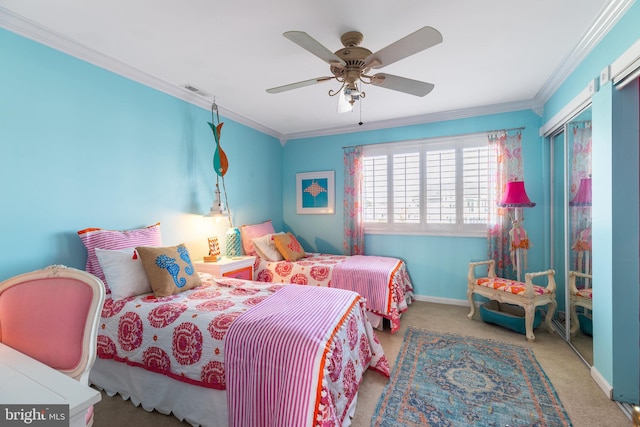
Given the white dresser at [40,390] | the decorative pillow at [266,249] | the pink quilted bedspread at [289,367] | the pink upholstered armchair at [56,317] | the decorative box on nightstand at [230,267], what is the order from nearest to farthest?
the white dresser at [40,390], the pink upholstered armchair at [56,317], the pink quilted bedspread at [289,367], the decorative box on nightstand at [230,267], the decorative pillow at [266,249]

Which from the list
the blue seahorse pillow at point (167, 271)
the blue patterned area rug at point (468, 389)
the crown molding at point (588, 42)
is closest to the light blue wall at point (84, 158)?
the blue seahorse pillow at point (167, 271)

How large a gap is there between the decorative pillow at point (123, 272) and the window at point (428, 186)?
3002 millimetres

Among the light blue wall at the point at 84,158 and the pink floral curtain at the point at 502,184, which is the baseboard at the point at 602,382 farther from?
the light blue wall at the point at 84,158

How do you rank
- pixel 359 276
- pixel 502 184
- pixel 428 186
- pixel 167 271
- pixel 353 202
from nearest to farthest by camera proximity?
pixel 167 271, pixel 359 276, pixel 502 184, pixel 428 186, pixel 353 202

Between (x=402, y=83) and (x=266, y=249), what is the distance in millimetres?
2639

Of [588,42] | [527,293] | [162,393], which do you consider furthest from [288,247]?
[588,42]

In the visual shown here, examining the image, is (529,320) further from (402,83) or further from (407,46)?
(407,46)

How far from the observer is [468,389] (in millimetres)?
2062

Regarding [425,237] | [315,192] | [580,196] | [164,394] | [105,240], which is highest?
[315,192]

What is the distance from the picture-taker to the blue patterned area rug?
1.78 m

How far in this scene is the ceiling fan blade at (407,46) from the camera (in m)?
1.54

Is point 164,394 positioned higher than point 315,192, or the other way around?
point 315,192

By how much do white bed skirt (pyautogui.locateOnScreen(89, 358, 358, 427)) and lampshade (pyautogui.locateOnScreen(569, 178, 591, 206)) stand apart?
2.38m

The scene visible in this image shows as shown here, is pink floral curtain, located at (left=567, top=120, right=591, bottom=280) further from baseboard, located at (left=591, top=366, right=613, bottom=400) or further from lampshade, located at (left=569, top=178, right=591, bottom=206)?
baseboard, located at (left=591, top=366, right=613, bottom=400)
